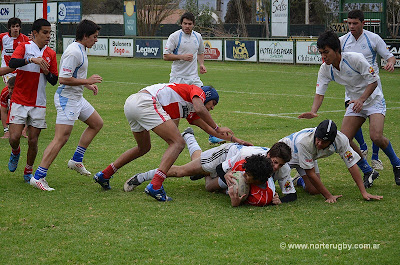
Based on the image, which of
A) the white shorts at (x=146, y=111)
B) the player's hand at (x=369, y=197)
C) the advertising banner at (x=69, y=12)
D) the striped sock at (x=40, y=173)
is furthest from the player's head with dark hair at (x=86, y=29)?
the advertising banner at (x=69, y=12)

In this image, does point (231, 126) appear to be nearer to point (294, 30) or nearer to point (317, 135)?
point (317, 135)

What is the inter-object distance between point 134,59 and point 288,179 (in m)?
31.9

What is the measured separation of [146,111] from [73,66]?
1.41m

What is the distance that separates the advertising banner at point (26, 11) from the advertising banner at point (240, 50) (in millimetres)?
22667

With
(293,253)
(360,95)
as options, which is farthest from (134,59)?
(293,253)

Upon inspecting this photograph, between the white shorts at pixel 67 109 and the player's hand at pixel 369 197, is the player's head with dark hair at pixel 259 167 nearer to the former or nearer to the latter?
the player's hand at pixel 369 197

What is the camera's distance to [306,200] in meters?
7.21

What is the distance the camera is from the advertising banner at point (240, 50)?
33.3 meters

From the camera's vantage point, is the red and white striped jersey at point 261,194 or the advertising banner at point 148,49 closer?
the red and white striped jersey at point 261,194

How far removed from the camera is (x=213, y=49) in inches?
1395

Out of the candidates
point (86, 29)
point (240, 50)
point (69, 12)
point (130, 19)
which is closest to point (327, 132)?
point (86, 29)

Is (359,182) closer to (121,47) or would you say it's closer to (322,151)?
(322,151)

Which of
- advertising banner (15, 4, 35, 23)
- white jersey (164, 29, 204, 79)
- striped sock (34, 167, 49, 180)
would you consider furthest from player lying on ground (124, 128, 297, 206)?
Result: advertising banner (15, 4, 35, 23)

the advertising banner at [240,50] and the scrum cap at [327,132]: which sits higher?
the advertising banner at [240,50]
